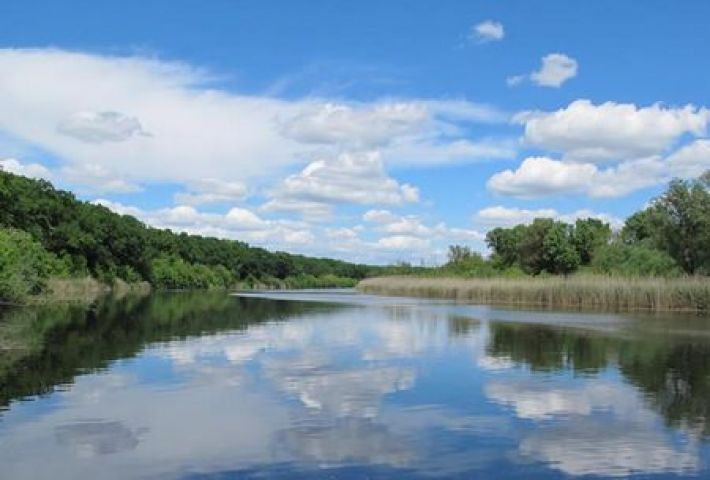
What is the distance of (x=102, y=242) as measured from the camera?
342 feet

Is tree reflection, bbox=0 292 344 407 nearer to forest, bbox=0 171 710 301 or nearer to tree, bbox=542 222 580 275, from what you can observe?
forest, bbox=0 171 710 301

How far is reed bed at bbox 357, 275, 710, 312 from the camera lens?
44.5 meters

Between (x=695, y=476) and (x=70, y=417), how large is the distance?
29.2 ft

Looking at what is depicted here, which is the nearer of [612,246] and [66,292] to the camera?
[66,292]

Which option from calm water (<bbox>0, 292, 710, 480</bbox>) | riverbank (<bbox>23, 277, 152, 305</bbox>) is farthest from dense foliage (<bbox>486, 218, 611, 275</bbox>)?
calm water (<bbox>0, 292, 710, 480</bbox>)

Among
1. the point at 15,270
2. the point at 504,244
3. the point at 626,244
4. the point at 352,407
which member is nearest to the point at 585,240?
the point at 626,244

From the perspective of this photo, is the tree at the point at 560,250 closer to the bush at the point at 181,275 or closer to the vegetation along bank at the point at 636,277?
the vegetation along bank at the point at 636,277

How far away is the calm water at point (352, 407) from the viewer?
1035 centimetres

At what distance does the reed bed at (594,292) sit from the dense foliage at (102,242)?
31.0m

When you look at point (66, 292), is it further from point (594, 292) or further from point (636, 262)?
point (636, 262)

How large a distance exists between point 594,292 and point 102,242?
70495mm

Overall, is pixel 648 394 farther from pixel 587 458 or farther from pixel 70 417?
pixel 70 417

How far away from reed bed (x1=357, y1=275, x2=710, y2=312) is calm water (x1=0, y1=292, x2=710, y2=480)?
1783 cm

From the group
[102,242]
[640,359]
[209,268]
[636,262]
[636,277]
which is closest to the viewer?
[640,359]
